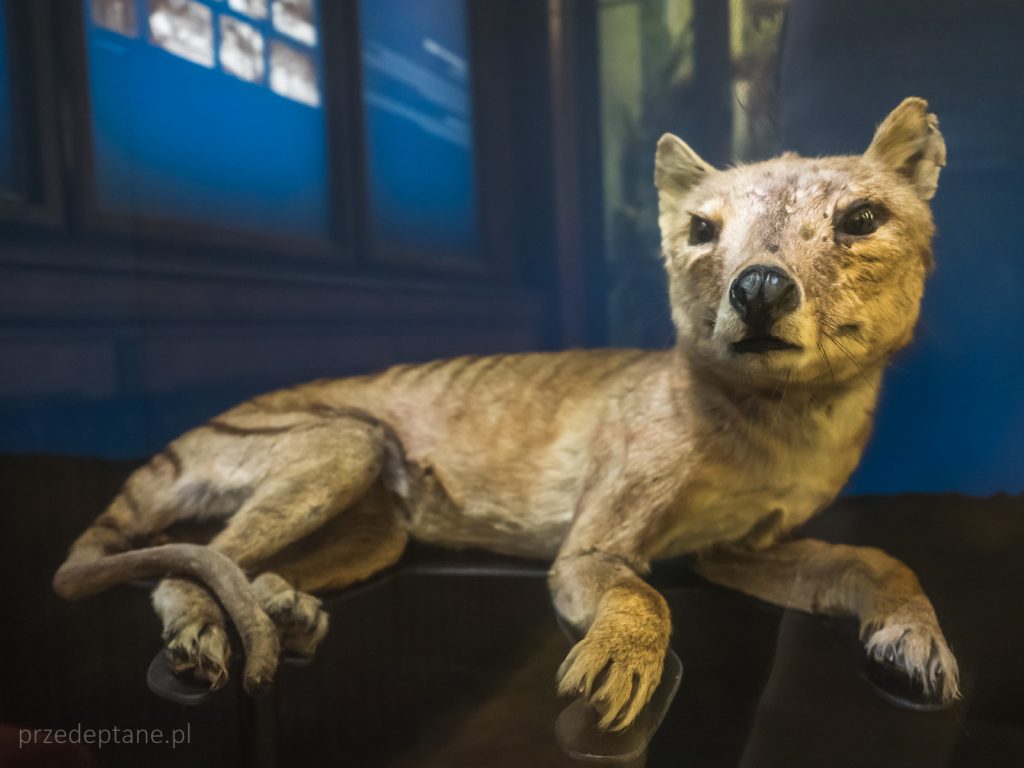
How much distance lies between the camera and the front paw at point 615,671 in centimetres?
146

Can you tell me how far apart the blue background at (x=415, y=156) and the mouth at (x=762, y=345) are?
2.06 ft

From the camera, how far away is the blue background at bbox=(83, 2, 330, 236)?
191cm

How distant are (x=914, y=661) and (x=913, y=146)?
95 cm

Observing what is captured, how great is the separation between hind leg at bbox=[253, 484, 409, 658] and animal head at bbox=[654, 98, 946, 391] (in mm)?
955

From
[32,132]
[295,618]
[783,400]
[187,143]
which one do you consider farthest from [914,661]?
[32,132]

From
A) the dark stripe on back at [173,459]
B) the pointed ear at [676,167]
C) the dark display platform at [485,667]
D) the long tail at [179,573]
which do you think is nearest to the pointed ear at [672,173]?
the pointed ear at [676,167]

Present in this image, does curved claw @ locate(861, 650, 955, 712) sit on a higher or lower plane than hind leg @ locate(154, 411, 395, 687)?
lower

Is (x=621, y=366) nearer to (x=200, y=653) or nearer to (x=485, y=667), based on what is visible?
(x=485, y=667)

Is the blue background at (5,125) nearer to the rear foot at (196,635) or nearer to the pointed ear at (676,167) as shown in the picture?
the rear foot at (196,635)

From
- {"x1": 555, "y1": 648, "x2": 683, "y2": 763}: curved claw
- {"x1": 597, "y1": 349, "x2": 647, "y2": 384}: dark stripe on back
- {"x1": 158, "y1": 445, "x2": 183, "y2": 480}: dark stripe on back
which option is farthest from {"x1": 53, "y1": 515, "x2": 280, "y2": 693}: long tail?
{"x1": 597, "y1": 349, "x2": 647, "y2": 384}: dark stripe on back

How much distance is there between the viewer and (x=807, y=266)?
1.43 m

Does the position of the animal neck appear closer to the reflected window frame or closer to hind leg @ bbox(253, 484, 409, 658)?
hind leg @ bbox(253, 484, 409, 658)

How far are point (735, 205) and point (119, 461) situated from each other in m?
1.62

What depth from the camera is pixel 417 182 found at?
1799 millimetres
